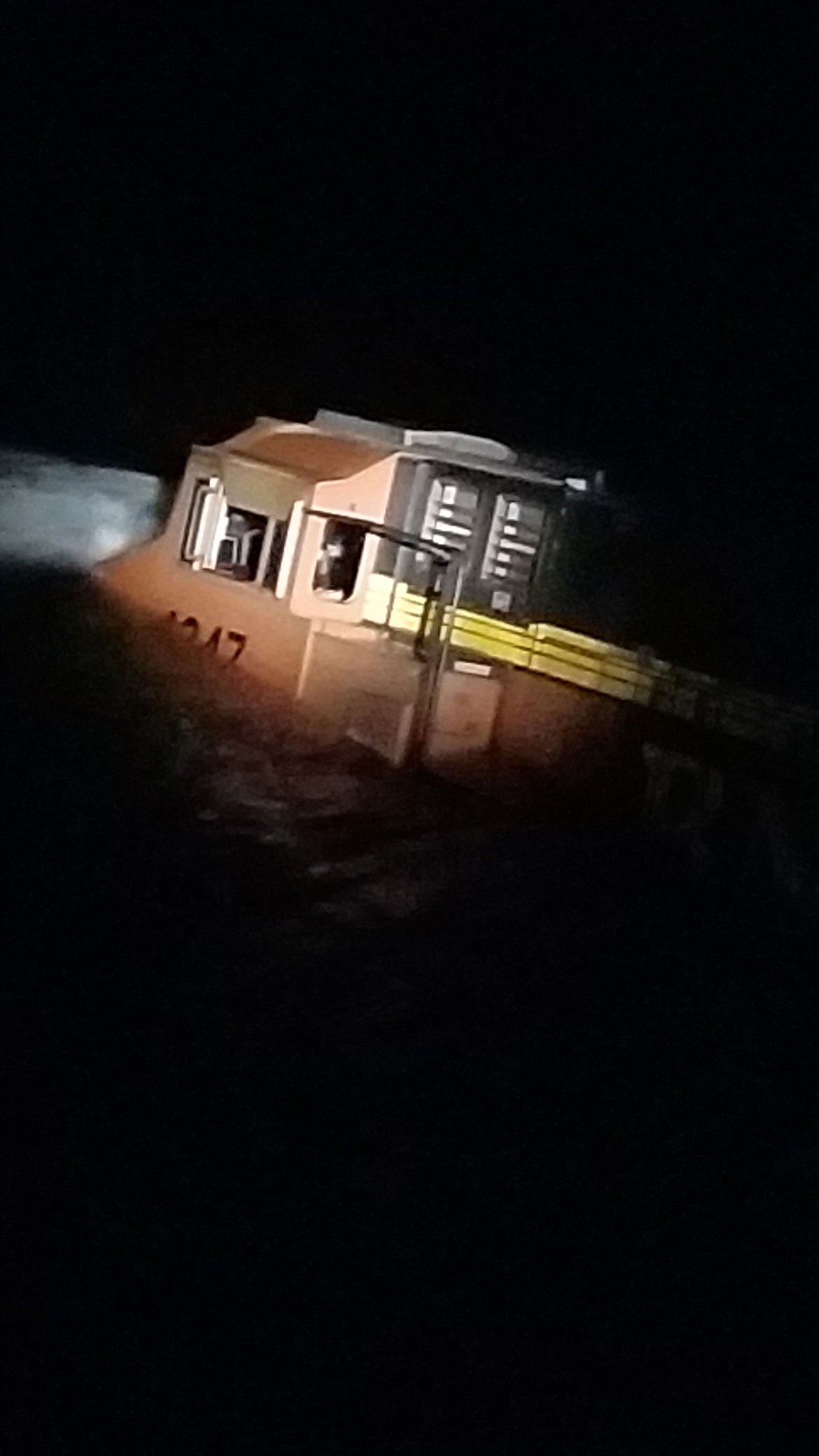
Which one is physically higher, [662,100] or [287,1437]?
[662,100]

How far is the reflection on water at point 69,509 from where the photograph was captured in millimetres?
607

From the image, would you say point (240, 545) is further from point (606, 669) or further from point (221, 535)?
point (606, 669)

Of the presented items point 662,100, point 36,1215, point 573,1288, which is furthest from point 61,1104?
point 662,100

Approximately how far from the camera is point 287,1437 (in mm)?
591

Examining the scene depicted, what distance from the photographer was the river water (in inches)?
22.7

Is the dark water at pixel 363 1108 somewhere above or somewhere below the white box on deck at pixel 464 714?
below

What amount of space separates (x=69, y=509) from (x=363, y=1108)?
20 cm

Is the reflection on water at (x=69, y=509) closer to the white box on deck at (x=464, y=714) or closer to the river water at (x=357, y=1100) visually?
the river water at (x=357, y=1100)

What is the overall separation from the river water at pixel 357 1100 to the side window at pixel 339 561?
0.04m

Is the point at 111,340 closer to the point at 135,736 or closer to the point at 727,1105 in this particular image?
the point at 135,736

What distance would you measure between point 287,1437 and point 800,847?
0.23m

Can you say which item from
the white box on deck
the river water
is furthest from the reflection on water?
the white box on deck

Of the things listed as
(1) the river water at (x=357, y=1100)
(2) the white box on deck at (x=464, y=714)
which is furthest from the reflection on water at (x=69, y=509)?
(2) the white box on deck at (x=464, y=714)

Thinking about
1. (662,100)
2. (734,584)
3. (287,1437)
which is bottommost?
(287,1437)
